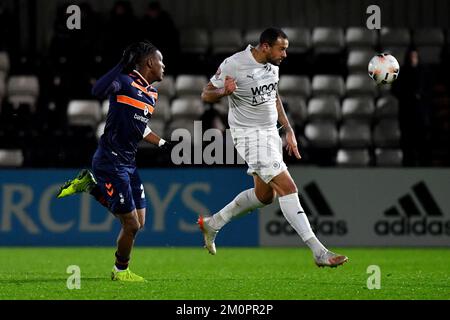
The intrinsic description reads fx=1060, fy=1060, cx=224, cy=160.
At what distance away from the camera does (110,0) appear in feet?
65.5

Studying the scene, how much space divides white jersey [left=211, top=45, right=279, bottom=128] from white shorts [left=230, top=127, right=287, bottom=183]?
8 centimetres

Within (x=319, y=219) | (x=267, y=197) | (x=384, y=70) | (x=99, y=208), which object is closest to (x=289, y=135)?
(x=267, y=197)

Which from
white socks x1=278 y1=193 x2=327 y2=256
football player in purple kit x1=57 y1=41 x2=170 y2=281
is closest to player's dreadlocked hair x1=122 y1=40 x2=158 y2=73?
football player in purple kit x1=57 y1=41 x2=170 y2=281

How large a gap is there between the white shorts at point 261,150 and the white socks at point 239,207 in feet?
1.47

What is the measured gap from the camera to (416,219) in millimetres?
15461

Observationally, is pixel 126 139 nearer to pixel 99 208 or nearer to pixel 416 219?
pixel 99 208

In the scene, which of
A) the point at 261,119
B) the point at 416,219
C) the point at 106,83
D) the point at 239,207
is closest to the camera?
the point at 106,83

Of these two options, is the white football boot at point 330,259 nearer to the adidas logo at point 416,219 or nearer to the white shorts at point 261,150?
the white shorts at point 261,150

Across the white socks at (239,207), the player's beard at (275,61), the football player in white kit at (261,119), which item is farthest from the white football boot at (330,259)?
the player's beard at (275,61)

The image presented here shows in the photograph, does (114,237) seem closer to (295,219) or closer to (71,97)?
(71,97)

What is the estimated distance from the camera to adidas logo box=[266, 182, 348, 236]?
15484mm

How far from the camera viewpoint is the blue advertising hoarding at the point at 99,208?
15484 millimetres

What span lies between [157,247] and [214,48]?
4985 mm

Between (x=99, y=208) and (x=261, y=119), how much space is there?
575 centimetres
